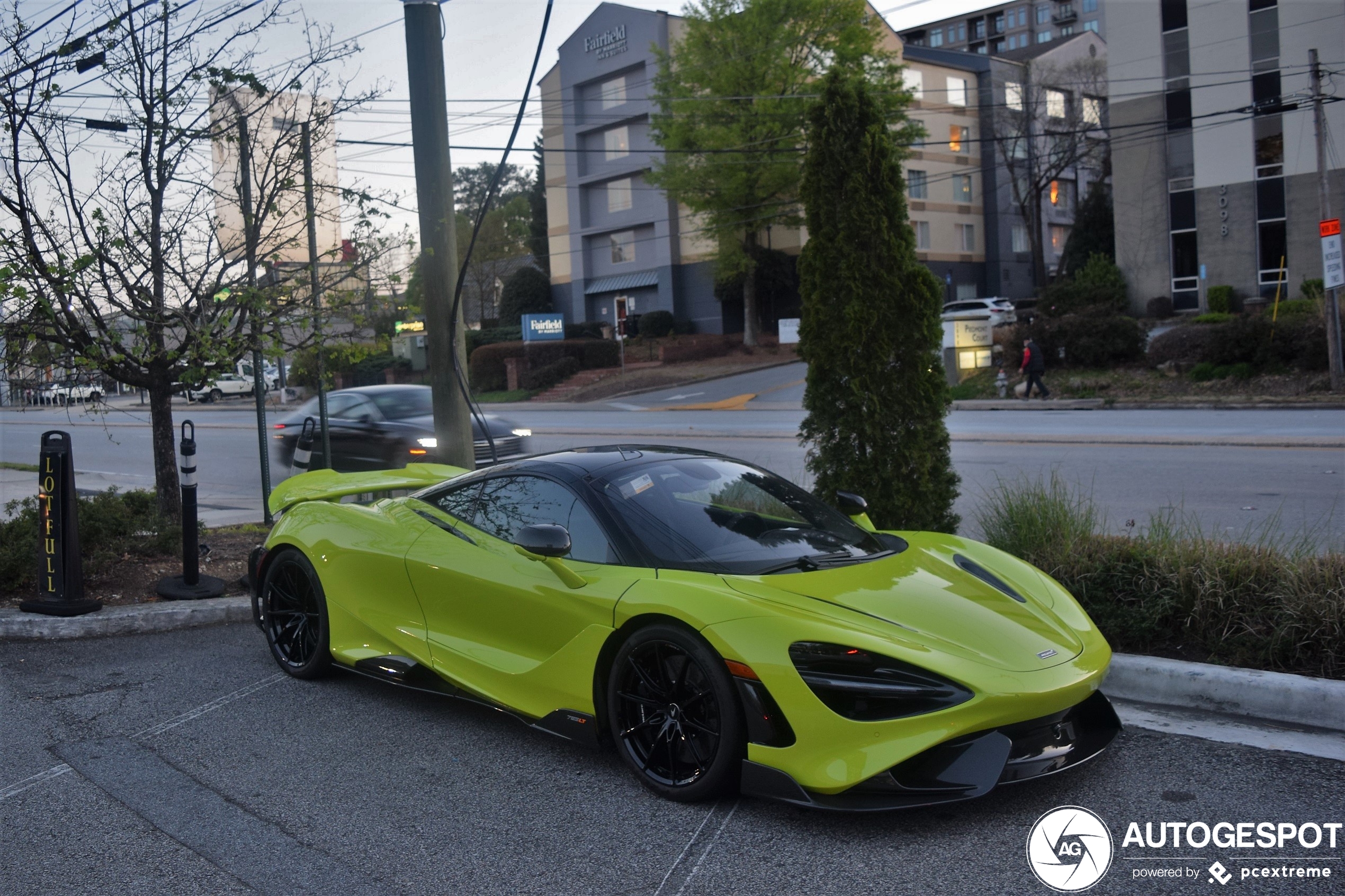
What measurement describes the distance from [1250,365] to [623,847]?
24312 mm

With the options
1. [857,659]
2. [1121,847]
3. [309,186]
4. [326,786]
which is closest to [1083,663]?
[1121,847]

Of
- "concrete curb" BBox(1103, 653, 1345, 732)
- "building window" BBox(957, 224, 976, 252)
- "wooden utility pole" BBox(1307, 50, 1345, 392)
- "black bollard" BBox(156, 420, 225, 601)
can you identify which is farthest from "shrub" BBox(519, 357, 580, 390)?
"concrete curb" BBox(1103, 653, 1345, 732)

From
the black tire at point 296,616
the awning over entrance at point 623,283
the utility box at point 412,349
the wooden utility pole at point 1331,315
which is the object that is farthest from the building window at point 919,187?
the black tire at point 296,616

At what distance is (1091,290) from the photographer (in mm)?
38750

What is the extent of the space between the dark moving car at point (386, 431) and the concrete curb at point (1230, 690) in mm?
9432

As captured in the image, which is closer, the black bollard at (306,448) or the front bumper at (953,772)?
the front bumper at (953,772)

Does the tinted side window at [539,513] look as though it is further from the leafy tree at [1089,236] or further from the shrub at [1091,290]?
the leafy tree at [1089,236]

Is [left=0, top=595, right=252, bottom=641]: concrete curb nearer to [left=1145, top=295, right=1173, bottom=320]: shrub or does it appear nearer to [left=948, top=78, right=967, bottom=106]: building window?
[left=1145, top=295, right=1173, bottom=320]: shrub

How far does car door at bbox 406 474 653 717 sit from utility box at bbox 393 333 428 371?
127 feet

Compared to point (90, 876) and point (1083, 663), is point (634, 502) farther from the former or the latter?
point (90, 876)

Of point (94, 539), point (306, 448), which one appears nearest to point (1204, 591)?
point (94, 539)

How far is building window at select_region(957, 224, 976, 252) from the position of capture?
54000mm

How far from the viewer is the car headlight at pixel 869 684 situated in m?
3.63

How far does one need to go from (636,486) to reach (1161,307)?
3734 centimetres
